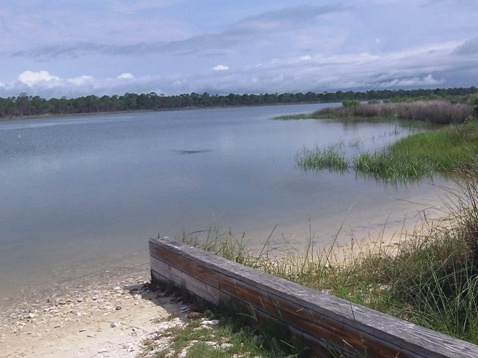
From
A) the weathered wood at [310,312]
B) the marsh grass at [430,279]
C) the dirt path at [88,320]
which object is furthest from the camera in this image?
the dirt path at [88,320]

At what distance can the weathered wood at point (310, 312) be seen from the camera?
9.99ft

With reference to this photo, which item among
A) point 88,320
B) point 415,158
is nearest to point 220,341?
point 88,320

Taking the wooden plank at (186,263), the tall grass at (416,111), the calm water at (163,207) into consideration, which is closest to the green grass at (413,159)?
the calm water at (163,207)

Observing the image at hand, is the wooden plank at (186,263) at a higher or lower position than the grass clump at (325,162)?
higher

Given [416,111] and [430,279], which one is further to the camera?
[416,111]

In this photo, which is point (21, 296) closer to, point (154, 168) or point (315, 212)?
point (315, 212)

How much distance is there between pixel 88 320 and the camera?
18.3 ft

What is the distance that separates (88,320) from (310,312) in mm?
2801

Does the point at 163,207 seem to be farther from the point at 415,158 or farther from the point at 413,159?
the point at 415,158

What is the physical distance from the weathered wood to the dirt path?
0.47 m

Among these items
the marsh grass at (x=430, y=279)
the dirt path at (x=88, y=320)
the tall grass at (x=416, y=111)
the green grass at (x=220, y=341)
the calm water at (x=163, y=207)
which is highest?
the tall grass at (x=416, y=111)

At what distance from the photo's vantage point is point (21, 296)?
7156 millimetres

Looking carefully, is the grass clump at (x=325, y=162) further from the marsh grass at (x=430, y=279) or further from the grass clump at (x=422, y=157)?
the marsh grass at (x=430, y=279)

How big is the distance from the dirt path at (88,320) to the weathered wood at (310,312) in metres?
0.47
